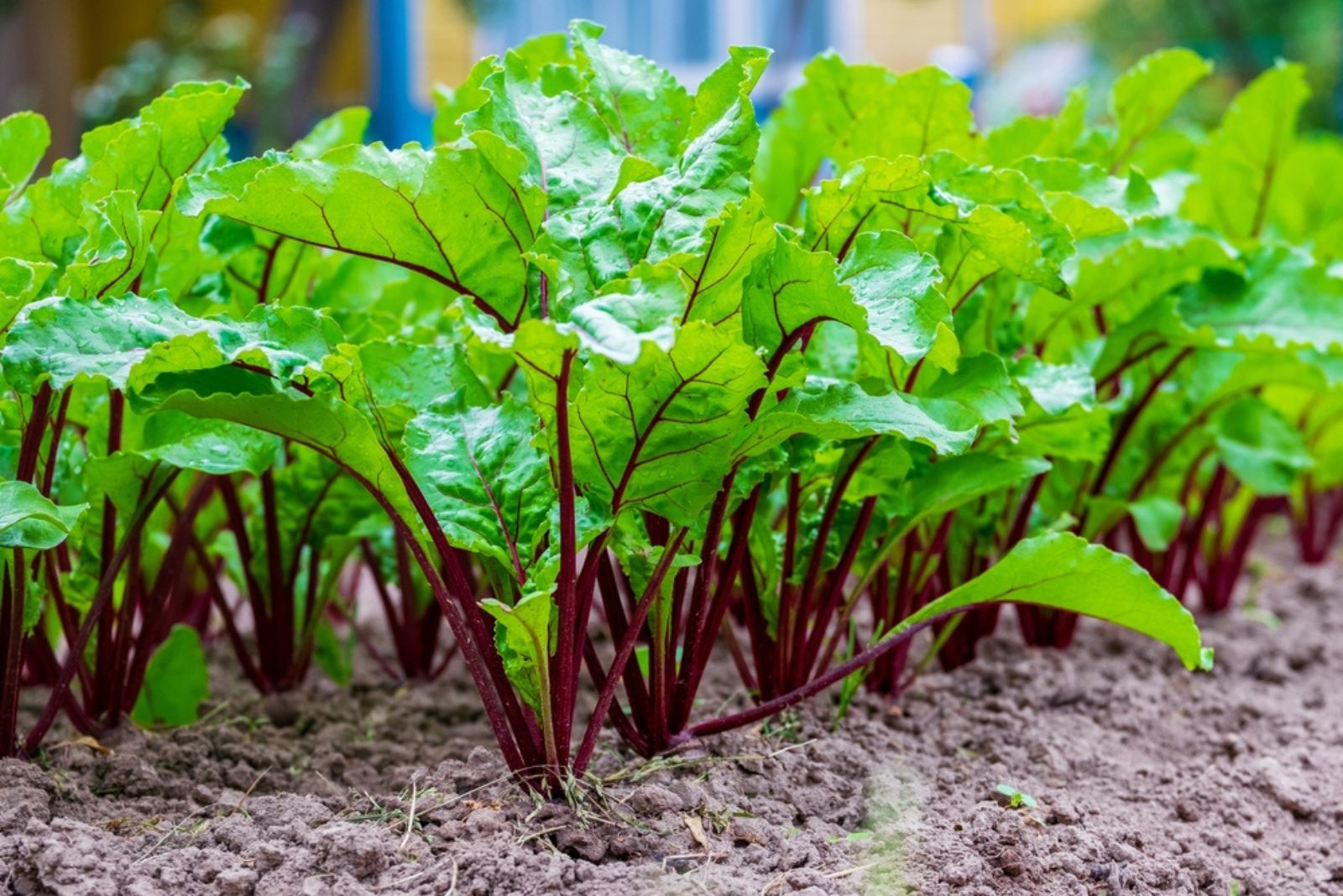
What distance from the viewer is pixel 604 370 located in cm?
130

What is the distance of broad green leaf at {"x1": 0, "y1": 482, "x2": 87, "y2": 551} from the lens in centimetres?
136

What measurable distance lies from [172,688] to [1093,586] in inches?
53.9

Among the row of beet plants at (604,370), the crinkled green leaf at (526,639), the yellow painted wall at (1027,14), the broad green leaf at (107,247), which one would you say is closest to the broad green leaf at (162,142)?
the row of beet plants at (604,370)

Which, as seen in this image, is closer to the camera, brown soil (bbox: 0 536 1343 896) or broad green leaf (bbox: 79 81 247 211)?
brown soil (bbox: 0 536 1343 896)

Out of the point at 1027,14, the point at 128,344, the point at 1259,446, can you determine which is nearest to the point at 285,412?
the point at 128,344

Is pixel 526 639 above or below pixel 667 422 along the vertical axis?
below

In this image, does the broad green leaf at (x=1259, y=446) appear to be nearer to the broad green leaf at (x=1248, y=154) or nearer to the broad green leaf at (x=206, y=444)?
the broad green leaf at (x=1248, y=154)

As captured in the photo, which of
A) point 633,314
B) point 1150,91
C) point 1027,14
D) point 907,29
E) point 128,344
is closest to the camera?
point 633,314

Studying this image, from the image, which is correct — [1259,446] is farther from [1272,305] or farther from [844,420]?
[844,420]

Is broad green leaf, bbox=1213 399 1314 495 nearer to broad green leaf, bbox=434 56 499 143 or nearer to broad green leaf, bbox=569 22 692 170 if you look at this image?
broad green leaf, bbox=569 22 692 170

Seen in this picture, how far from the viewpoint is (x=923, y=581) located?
6.66 ft

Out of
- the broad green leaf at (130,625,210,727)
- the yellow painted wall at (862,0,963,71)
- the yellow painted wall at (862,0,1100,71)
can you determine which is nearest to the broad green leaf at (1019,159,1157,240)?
the broad green leaf at (130,625,210,727)

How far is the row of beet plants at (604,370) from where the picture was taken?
133cm

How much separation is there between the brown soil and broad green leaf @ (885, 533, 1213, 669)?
0.25 meters
